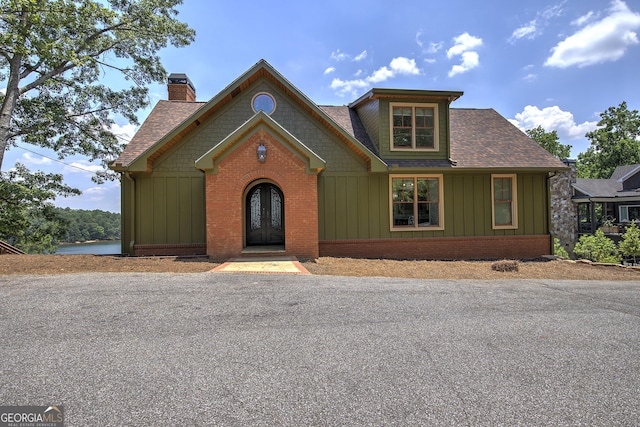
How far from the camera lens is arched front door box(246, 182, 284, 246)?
1262 centimetres

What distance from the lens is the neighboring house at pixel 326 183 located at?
424 inches

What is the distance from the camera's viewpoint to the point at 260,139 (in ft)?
35.2

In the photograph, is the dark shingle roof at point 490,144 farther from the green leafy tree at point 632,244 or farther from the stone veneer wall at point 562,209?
the stone veneer wall at point 562,209

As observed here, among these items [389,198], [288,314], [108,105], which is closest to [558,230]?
[389,198]

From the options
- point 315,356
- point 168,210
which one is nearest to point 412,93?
point 168,210

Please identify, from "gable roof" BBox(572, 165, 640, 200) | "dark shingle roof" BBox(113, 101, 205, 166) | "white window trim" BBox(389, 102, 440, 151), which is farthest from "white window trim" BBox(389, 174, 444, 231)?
"gable roof" BBox(572, 165, 640, 200)

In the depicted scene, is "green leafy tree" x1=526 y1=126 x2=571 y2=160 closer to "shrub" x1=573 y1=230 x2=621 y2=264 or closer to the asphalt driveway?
"shrub" x1=573 y1=230 x2=621 y2=264

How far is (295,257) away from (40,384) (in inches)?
308

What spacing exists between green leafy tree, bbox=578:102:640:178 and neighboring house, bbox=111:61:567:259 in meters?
44.0

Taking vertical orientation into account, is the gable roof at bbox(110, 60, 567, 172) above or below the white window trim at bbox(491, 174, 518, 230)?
above

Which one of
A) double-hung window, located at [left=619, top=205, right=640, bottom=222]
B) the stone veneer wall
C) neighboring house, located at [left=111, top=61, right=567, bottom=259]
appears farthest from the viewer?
double-hung window, located at [left=619, top=205, right=640, bottom=222]

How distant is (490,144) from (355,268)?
868 cm

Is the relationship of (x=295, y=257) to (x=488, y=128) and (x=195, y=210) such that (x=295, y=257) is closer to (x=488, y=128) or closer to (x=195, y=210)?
(x=195, y=210)

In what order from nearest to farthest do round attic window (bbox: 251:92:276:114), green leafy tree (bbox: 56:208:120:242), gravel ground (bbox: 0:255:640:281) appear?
gravel ground (bbox: 0:255:640:281), round attic window (bbox: 251:92:276:114), green leafy tree (bbox: 56:208:120:242)
